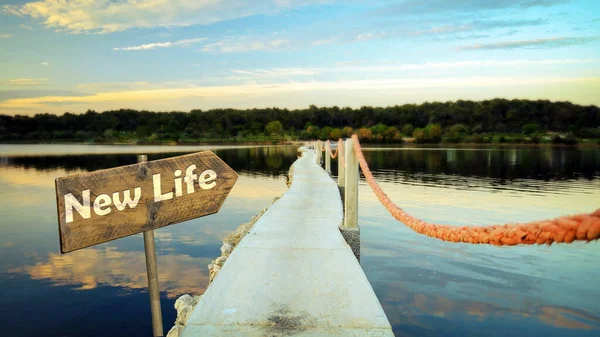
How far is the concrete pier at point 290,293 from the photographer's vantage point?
3066 millimetres

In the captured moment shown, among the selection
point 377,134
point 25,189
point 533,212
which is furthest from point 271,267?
point 377,134

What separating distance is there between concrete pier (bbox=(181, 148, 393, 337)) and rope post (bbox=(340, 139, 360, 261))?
0.17 m

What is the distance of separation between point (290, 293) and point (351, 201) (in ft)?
7.79

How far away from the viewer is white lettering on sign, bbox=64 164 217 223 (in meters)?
2.78

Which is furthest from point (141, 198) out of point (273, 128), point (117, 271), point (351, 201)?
point (273, 128)

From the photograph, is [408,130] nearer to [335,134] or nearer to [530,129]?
[335,134]

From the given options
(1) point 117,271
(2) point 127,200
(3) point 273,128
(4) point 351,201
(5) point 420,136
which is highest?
(3) point 273,128

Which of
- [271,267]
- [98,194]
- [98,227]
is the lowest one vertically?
[271,267]

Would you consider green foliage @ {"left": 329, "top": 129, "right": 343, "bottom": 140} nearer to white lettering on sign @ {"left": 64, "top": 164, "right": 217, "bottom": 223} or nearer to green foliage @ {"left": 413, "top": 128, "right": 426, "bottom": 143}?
green foliage @ {"left": 413, "top": 128, "right": 426, "bottom": 143}

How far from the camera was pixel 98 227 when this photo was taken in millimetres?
2914

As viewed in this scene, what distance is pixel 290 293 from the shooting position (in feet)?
12.1

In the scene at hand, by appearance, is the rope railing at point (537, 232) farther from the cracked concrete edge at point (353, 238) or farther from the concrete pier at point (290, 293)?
the cracked concrete edge at point (353, 238)

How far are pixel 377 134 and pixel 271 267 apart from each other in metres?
119

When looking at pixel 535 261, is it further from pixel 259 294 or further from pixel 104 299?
pixel 104 299
